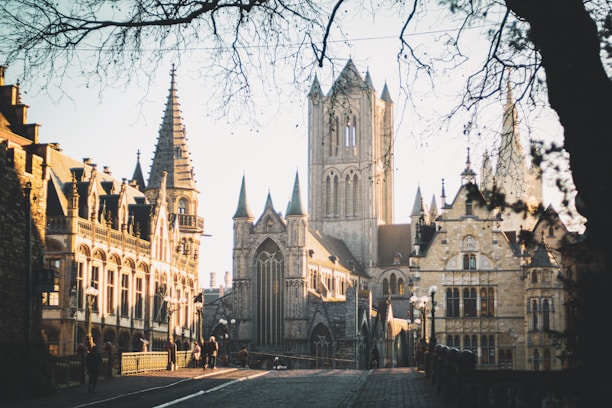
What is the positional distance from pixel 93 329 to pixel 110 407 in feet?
109

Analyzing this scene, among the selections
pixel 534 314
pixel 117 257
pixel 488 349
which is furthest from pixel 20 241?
pixel 488 349

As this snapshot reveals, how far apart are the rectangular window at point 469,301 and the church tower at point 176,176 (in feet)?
73.0

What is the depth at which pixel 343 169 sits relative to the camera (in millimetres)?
121312

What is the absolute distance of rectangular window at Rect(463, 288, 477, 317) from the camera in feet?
221

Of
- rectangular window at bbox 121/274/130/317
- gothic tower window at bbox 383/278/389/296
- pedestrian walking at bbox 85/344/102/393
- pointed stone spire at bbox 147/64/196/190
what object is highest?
pointed stone spire at bbox 147/64/196/190

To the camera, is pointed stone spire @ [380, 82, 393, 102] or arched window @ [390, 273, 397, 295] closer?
arched window @ [390, 273, 397, 295]

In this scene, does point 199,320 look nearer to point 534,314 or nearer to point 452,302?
point 452,302

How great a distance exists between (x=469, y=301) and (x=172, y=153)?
2897 cm

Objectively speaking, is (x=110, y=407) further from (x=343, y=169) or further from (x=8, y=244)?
(x=343, y=169)

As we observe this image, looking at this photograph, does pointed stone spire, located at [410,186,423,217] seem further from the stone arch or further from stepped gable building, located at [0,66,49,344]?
stepped gable building, located at [0,66,49,344]

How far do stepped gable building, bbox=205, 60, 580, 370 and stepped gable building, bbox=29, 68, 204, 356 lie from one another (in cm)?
563

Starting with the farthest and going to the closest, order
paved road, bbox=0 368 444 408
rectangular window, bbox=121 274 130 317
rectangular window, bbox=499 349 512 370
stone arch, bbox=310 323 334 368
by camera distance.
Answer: stone arch, bbox=310 323 334 368
rectangular window, bbox=499 349 512 370
rectangular window, bbox=121 274 130 317
paved road, bbox=0 368 444 408

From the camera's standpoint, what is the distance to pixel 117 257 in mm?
59875

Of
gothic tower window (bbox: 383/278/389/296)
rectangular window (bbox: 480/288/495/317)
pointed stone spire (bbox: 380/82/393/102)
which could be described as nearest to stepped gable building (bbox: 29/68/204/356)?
rectangular window (bbox: 480/288/495/317)
